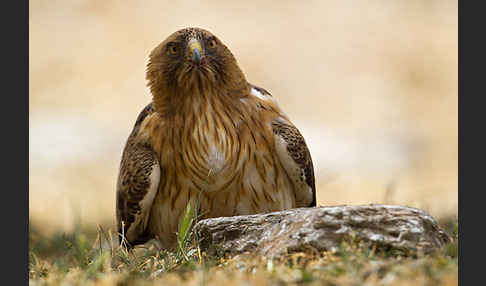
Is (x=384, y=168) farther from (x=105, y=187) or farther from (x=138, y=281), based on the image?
(x=138, y=281)

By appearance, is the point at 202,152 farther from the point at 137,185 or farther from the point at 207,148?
the point at 137,185

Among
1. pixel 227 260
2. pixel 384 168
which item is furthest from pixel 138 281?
pixel 384 168

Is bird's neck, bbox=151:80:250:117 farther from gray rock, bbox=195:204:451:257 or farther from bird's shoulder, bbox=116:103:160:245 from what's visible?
gray rock, bbox=195:204:451:257

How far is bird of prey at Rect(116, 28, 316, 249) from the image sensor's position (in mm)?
5746

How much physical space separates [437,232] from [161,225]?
8.69 ft

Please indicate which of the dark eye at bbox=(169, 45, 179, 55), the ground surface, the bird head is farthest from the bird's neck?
the ground surface

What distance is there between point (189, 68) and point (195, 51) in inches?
9.9

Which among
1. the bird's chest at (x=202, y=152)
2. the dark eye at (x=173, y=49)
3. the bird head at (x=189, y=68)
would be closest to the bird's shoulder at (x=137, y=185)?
the bird's chest at (x=202, y=152)

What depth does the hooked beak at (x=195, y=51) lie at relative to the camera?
18.0 ft

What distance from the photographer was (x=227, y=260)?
427 centimetres

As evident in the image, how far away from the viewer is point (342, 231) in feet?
13.1

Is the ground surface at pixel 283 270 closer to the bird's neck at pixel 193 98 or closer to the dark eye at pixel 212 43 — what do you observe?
the bird's neck at pixel 193 98

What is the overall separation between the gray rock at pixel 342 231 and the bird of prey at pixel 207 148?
1.41 meters

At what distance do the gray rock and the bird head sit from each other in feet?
5.80
